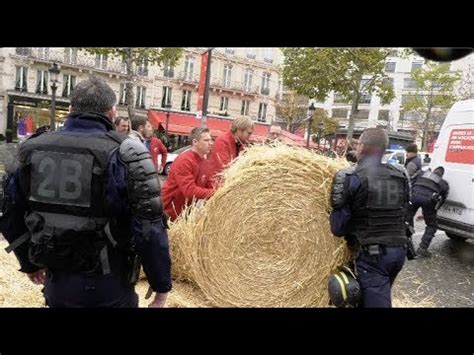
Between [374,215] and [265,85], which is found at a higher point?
[265,85]

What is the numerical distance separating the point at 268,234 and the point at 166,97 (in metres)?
11.9

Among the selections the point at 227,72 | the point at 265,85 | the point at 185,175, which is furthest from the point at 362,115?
the point at 185,175

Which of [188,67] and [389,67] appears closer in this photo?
[389,67]

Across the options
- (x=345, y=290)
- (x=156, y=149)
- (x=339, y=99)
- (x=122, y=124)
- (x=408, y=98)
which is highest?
(x=408, y=98)

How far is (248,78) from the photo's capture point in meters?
16.5

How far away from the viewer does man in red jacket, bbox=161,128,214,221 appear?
3.76m

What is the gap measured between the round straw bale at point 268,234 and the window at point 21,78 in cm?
922

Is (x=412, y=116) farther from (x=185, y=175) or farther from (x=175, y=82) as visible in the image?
(x=185, y=175)

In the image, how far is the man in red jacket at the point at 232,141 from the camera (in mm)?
4038

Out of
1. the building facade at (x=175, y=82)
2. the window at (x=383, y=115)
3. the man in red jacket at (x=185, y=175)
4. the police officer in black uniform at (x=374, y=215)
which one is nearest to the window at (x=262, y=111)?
the building facade at (x=175, y=82)

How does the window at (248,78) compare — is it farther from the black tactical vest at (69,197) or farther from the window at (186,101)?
the black tactical vest at (69,197)
